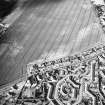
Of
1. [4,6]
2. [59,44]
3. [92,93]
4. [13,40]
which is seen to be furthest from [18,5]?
[92,93]

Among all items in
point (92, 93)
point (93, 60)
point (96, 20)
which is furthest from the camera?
point (96, 20)

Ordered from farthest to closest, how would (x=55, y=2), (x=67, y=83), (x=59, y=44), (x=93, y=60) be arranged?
(x=55, y=2) < (x=59, y=44) < (x=93, y=60) < (x=67, y=83)

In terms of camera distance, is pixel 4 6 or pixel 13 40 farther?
pixel 4 6

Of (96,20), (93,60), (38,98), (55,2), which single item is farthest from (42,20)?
(38,98)

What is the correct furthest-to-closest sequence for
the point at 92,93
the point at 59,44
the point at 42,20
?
the point at 42,20, the point at 59,44, the point at 92,93

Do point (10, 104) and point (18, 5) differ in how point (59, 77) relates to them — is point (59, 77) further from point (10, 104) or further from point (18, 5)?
point (18, 5)

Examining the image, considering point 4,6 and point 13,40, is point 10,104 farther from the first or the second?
point 4,6
